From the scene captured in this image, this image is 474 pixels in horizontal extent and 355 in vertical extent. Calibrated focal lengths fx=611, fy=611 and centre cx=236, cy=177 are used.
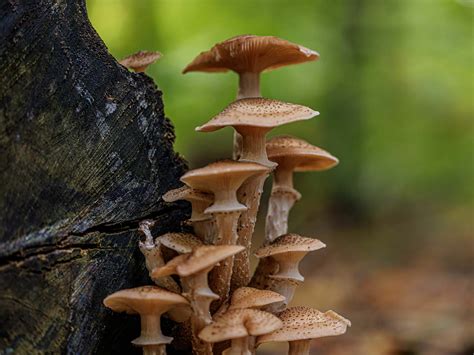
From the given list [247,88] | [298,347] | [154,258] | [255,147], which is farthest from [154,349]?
[247,88]

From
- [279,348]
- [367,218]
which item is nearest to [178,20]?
[367,218]

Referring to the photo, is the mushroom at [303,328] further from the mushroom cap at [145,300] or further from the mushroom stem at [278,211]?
the mushroom stem at [278,211]

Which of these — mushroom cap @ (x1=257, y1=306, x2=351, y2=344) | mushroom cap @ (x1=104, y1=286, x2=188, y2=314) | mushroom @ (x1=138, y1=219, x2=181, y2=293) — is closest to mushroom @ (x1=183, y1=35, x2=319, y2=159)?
mushroom @ (x1=138, y1=219, x2=181, y2=293)

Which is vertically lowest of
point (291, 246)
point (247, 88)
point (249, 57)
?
point (291, 246)

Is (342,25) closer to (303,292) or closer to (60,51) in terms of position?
(303,292)

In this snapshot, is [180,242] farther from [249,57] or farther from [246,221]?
[249,57]

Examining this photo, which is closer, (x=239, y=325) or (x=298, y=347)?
(x=239, y=325)
